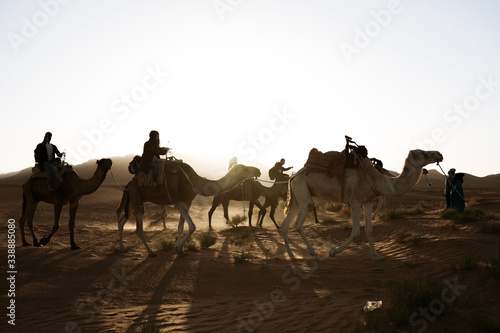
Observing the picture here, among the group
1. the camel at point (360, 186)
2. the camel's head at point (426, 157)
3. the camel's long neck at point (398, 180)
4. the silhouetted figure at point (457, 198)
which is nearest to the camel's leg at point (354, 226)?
the camel at point (360, 186)

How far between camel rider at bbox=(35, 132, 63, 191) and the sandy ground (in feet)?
7.10

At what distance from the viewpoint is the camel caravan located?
10.4m

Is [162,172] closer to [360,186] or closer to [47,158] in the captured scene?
[47,158]

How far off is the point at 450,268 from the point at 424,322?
359 cm

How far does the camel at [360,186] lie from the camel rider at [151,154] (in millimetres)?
4038

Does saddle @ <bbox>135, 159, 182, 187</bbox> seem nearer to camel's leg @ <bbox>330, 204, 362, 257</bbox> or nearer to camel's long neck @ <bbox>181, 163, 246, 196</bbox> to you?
camel's long neck @ <bbox>181, 163, 246, 196</bbox>

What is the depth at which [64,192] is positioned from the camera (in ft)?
40.7

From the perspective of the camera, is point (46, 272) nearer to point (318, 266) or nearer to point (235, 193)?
point (318, 266)

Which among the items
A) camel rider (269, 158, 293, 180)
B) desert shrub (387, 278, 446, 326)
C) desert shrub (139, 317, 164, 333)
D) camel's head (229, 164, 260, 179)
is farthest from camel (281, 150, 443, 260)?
camel rider (269, 158, 293, 180)

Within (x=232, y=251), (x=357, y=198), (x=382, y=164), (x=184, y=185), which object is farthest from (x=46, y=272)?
(x=382, y=164)

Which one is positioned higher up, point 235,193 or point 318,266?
point 235,193

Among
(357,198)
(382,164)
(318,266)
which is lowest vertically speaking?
(318,266)

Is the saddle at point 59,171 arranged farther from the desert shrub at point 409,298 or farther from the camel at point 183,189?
the desert shrub at point 409,298

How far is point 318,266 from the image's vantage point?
32.9ft
